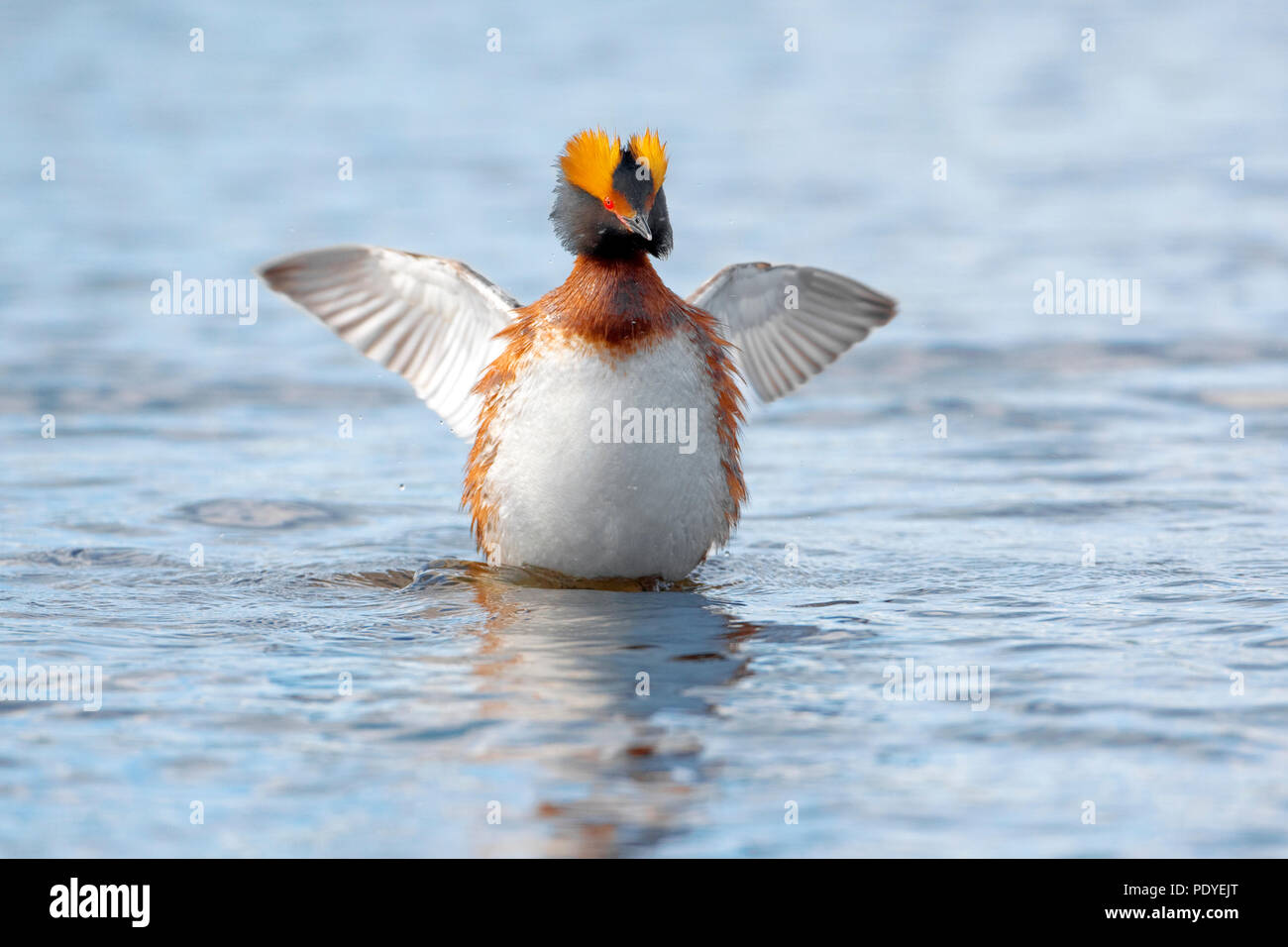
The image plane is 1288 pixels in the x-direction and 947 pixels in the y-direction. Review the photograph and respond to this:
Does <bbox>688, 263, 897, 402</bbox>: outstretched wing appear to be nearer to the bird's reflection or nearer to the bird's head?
the bird's head

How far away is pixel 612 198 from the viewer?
9.66 metres

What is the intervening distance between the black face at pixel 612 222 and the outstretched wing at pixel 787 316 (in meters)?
1.53

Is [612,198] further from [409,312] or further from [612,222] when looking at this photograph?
[409,312]

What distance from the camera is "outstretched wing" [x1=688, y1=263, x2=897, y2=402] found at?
37.9 feet

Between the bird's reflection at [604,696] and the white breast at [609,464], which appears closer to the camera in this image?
the bird's reflection at [604,696]

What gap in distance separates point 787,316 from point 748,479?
209cm

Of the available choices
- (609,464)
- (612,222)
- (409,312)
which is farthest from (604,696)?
(409,312)

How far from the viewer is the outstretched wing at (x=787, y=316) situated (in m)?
11.5

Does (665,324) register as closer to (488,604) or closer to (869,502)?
(488,604)

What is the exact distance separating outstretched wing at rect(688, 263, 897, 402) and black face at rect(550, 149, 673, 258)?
60.1 inches

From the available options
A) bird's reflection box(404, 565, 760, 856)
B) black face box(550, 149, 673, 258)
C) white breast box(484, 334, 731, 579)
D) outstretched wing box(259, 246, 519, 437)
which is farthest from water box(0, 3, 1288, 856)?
black face box(550, 149, 673, 258)

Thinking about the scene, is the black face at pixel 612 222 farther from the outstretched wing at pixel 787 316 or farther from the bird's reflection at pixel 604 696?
the bird's reflection at pixel 604 696

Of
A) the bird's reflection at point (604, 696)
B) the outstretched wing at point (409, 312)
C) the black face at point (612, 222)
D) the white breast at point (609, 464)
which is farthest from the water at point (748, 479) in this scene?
the black face at point (612, 222)

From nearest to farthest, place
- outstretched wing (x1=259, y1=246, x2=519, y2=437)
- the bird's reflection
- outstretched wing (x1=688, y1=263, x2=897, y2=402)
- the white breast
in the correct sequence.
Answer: the bird's reflection < the white breast < outstretched wing (x1=259, y1=246, x2=519, y2=437) < outstretched wing (x1=688, y1=263, x2=897, y2=402)
